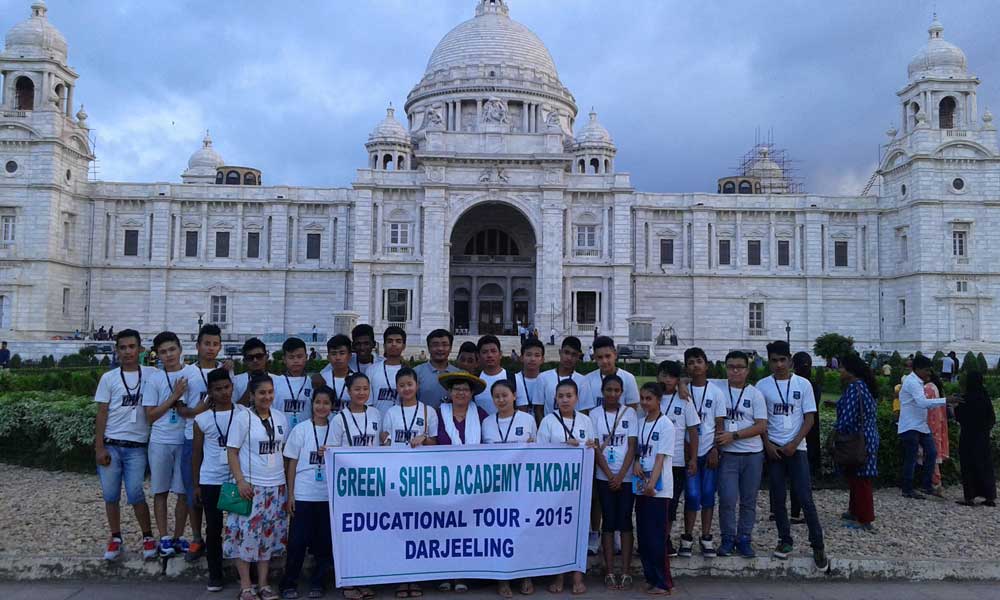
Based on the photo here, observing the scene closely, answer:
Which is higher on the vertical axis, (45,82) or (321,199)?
(45,82)

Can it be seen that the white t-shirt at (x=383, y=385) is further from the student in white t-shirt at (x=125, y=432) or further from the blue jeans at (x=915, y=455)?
the blue jeans at (x=915, y=455)

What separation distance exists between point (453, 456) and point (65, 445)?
9604 millimetres

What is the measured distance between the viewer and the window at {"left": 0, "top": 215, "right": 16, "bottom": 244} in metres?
44.6

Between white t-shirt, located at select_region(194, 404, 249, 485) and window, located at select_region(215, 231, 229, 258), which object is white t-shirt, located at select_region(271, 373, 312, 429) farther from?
window, located at select_region(215, 231, 229, 258)

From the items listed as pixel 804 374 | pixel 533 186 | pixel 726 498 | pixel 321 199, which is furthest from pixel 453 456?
pixel 321 199

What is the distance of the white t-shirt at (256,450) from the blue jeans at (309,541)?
1.34ft

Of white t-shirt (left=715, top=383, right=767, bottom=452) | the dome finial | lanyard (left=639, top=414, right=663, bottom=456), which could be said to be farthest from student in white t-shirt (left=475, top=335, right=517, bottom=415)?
the dome finial

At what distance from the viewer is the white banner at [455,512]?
793 cm

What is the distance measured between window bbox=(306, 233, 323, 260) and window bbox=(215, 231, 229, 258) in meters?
5.06

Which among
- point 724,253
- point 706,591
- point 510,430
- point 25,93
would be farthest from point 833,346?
point 25,93

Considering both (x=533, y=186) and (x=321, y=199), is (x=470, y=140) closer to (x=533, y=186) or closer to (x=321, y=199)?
(x=533, y=186)

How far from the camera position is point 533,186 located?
44.8 m

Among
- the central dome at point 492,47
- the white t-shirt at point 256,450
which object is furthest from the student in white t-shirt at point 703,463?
the central dome at point 492,47

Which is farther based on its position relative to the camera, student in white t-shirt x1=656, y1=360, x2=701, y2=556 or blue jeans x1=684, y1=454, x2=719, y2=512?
blue jeans x1=684, y1=454, x2=719, y2=512
